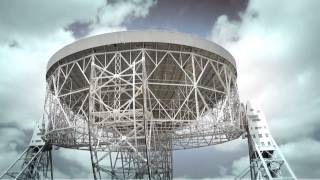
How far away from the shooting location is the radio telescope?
25.1 m

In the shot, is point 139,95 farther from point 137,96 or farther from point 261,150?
point 261,150

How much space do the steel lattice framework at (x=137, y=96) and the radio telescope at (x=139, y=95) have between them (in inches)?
2.9

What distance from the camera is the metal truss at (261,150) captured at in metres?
31.0

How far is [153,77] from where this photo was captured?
2842 cm

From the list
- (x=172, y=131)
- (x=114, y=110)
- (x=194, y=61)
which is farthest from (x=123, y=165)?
(x=194, y=61)

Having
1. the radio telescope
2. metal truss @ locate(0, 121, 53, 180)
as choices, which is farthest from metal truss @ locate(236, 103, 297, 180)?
metal truss @ locate(0, 121, 53, 180)

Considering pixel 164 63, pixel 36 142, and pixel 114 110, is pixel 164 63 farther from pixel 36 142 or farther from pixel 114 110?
pixel 36 142

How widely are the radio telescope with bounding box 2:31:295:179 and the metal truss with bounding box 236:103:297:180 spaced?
0.58 ft

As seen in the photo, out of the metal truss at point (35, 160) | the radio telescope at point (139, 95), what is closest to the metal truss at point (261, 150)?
the radio telescope at point (139, 95)

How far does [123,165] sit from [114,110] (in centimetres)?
817

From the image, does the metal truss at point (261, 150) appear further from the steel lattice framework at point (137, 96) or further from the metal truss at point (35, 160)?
the metal truss at point (35, 160)

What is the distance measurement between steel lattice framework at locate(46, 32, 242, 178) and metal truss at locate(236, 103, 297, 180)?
206 cm

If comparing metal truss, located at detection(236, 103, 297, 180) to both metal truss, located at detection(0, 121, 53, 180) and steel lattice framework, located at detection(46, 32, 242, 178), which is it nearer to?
steel lattice framework, located at detection(46, 32, 242, 178)

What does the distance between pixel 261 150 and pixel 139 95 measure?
Answer: 12.2 metres
